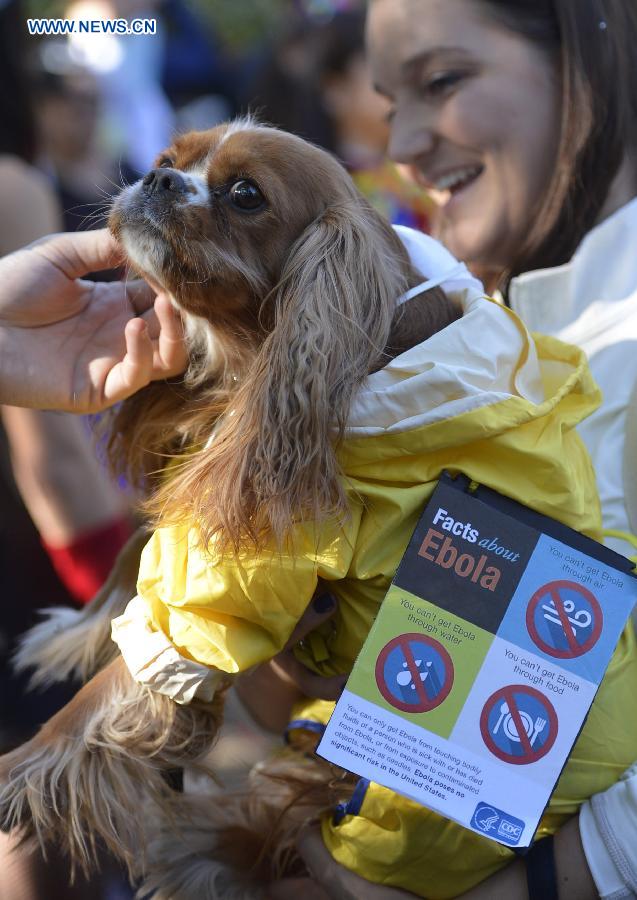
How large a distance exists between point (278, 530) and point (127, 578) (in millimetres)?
660

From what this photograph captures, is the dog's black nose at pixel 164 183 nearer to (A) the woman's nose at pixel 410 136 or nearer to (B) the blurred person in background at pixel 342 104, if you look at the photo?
(A) the woman's nose at pixel 410 136

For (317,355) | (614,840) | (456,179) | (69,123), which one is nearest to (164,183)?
(317,355)

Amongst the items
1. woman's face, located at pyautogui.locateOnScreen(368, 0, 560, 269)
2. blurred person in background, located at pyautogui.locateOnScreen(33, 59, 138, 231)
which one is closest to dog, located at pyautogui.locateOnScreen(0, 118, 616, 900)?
woman's face, located at pyautogui.locateOnScreen(368, 0, 560, 269)

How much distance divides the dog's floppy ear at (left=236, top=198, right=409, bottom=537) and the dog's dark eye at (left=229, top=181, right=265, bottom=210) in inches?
4.1

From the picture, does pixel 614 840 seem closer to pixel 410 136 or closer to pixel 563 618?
pixel 563 618

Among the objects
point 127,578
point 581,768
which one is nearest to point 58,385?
point 127,578

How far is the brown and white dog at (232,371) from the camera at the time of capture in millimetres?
1513

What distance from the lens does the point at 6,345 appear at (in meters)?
1.87

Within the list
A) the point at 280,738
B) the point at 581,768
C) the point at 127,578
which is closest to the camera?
the point at 581,768

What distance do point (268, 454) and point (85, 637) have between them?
80 cm

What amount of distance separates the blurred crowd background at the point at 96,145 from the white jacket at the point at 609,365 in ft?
2.53

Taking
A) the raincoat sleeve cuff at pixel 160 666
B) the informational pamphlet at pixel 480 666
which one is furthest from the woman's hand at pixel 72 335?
the informational pamphlet at pixel 480 666

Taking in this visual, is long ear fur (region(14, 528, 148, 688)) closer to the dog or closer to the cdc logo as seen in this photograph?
the dog

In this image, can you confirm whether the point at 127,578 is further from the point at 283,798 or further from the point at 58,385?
the point at 283,798
